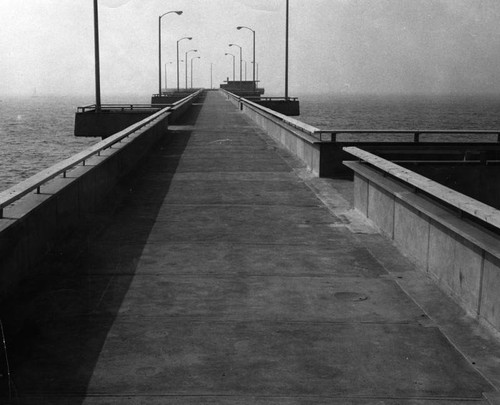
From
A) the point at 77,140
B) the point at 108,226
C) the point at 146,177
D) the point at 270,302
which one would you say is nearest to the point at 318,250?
the point at 270,302

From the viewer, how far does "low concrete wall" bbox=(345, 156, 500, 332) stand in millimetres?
6598

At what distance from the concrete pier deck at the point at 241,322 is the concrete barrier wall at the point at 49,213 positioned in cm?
23

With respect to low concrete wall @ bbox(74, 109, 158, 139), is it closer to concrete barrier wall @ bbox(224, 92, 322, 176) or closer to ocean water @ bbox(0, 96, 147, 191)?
ocean water @ bbox(0, 96, 147, 191)

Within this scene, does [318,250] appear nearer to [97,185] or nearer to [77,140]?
[97,185]

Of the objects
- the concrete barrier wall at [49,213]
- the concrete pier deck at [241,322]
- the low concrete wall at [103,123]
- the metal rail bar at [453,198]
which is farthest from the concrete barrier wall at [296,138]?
the low concrete wall at [103,123]

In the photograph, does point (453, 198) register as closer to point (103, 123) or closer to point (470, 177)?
point (470, 177)

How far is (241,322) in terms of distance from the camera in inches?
267

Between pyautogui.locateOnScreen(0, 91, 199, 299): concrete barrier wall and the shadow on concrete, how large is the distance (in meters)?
0.15

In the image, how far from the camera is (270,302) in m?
7.39

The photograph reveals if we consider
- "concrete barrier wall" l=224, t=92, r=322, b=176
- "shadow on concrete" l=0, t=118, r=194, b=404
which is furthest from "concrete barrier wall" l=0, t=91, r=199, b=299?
"concrete barrier wall" l=224, t=92, r=322, b=176

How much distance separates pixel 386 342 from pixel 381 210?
4.58m

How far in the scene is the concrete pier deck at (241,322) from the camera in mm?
5391

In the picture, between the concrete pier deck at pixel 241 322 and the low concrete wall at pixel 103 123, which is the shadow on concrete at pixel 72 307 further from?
the low concrete wall at pixel 103 123

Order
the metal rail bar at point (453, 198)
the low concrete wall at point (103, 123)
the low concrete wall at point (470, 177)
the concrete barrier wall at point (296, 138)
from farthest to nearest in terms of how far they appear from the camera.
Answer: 1. the low concrete wall at point (103, 123)
2. the concrete barrier wall at point (296, 138)
3. the low concrete wall at point (470, 177)
4. the metal rail bar at point (453, 198)
